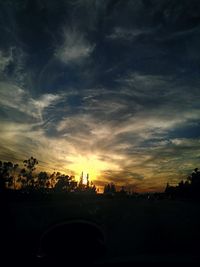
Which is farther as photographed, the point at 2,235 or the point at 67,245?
the point at 2,235

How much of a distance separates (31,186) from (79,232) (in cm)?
18844

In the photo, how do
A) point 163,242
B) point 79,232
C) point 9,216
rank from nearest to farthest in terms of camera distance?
point 79,232
point 9,216
point 163,242

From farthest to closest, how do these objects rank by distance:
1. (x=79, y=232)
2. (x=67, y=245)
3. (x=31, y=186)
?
(x=31, y=186), (x=79, y=232), (x=67, y=245)

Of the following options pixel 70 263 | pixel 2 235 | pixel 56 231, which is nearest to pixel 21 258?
pixel 2 235

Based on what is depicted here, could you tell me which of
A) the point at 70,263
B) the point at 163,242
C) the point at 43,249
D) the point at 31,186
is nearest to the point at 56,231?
the point at 43,249

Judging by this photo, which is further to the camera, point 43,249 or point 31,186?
point 31,186

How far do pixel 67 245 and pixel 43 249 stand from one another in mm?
377

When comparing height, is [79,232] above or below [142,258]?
above

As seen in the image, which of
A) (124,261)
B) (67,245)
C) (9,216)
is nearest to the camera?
(124,261)

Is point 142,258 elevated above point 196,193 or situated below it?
below

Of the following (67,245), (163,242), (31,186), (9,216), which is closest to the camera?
(67,245)

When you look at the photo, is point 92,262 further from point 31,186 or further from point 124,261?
point 31,186

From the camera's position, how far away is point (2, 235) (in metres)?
6.50

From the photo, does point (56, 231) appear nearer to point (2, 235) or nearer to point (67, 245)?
point (67, 245)
